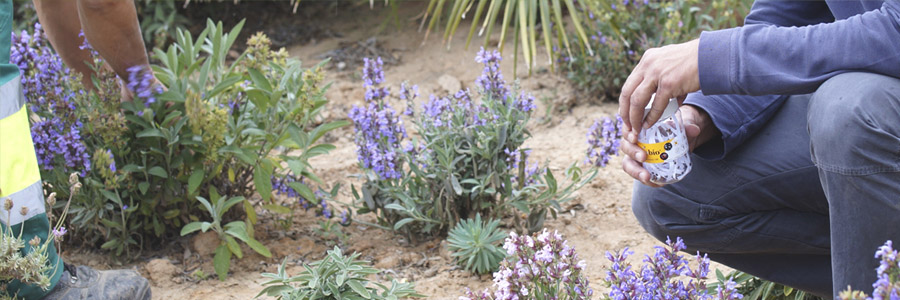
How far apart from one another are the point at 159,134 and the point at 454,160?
0.85 metres

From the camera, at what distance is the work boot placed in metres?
2.02

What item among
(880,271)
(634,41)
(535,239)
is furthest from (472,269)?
(634,41)

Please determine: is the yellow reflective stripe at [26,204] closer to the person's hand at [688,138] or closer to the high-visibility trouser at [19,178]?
the high-visibility trouser at [19,178]

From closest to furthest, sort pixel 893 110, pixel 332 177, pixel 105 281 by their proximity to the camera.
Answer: pixel 893 110
pixel 105 281
pixel 332 177

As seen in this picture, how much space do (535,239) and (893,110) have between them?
677mm

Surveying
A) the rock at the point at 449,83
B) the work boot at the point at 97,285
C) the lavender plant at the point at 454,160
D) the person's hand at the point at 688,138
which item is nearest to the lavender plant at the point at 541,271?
the person's hand at the point at 688,138

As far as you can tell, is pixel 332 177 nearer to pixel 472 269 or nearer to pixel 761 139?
pixel 472 269

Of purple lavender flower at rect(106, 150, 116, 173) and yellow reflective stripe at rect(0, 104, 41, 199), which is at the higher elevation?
yellow reflective stripe at rect(0, 104, 41, 199)

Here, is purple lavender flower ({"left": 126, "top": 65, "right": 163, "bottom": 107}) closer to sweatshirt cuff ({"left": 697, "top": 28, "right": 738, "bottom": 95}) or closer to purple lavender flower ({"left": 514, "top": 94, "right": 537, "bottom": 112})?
purple lavender flower ({"left": 514, "top": 94, "right": 537, "bottom": 112})

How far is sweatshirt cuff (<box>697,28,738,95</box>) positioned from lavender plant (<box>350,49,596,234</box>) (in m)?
1.02

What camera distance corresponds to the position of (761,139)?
74.1 inches

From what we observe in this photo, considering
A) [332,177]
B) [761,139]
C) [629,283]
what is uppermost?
[761,139]

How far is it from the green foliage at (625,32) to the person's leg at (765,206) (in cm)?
193

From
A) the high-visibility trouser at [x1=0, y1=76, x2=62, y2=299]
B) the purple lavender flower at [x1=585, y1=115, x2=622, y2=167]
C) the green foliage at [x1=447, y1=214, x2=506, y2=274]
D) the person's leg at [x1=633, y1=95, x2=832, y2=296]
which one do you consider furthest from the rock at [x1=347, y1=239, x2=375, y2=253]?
the person's leg at [x1=633, y1=95, x2=832, y2=296]
